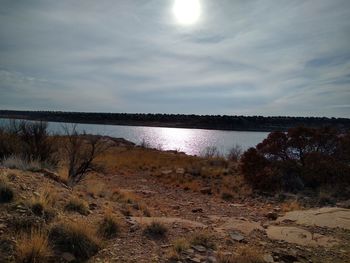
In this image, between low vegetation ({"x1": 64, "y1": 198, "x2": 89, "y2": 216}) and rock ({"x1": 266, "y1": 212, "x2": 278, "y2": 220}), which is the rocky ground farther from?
low vegetation ({"x1": 64, "y1": 198, "x2": 89, "y2": 216})

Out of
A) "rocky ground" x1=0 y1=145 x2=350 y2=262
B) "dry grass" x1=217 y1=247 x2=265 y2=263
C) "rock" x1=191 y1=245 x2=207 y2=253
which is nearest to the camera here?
"dry grass" x1=217 y1=247 x2=265 y2=263

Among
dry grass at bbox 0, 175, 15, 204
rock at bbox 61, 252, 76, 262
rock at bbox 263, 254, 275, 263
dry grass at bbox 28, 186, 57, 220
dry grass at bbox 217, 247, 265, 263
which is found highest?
dry grass at bbox 0, 175, 15, 204

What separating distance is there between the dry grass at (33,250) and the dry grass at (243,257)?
2.27m

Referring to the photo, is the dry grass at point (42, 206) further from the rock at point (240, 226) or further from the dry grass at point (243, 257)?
the rock at point (240, 226)

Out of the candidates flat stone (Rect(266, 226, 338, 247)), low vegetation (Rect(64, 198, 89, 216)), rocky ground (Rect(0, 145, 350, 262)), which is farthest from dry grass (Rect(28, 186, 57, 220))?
flat stone (Rect(266, 226, 338, 247))

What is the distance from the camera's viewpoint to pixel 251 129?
81.2 metres

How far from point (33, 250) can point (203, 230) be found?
9.76 ft

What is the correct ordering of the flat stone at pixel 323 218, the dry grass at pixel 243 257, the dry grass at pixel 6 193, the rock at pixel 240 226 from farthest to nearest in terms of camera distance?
1. the flat stone at pixel 323 218
2. the rock at pixel 240 226
3. the dry grass at pixel 6 193
4. the dry grass at pixel 243 257

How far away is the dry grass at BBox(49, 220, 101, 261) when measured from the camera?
4418 millimetres

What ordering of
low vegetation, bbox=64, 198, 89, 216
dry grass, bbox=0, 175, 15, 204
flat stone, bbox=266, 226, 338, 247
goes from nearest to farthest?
1. dry grass, bbox=0, 175, 15, 204
2. flat stone, bbox=266, 226, 338, 247
3. low vegetation, bbox=64, 198, 89, 216

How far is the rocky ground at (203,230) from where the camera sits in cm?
467

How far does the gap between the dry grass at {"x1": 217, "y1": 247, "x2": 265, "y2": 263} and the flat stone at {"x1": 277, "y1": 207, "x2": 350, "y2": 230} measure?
2528 mm

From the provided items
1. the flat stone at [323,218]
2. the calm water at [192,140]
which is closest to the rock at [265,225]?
the flat stone at [323,218]

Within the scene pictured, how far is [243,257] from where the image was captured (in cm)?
462
